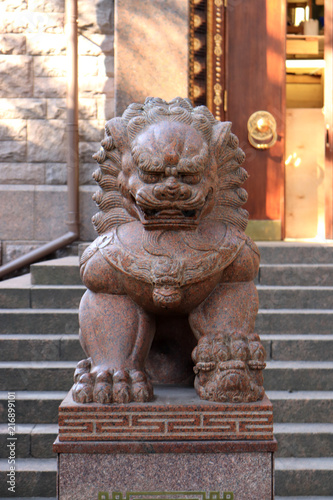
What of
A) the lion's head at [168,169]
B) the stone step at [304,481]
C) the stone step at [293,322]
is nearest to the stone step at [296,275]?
the stone step at [293,322]

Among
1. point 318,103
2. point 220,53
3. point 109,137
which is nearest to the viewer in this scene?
point 109,137

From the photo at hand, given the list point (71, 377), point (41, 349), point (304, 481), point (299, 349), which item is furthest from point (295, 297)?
point (41, 349)

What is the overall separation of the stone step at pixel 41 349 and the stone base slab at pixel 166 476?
5.91 feet

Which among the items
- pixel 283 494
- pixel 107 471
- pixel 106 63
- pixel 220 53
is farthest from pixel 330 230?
pixel 107 471

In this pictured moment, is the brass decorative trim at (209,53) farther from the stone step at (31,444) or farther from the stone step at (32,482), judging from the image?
the stone step at (32,482)

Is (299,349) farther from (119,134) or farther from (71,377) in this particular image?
(119,134)

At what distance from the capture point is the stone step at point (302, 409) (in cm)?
318

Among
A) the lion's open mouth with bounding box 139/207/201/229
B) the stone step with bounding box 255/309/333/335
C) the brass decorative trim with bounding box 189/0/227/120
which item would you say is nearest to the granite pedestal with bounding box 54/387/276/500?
the lion's open mouth with bounding box 139/207/201/229

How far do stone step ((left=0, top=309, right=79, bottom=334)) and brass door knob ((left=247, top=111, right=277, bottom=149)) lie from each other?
2.38m

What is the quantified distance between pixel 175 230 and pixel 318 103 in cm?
636

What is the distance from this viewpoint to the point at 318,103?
25.0 feet

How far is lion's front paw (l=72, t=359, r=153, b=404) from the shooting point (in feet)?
5.70

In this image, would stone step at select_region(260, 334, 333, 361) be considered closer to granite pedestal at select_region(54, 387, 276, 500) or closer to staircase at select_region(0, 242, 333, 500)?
staircase at select_region(0, 242, 333, 500)

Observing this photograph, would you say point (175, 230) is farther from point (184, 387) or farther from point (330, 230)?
point (330, 230)
